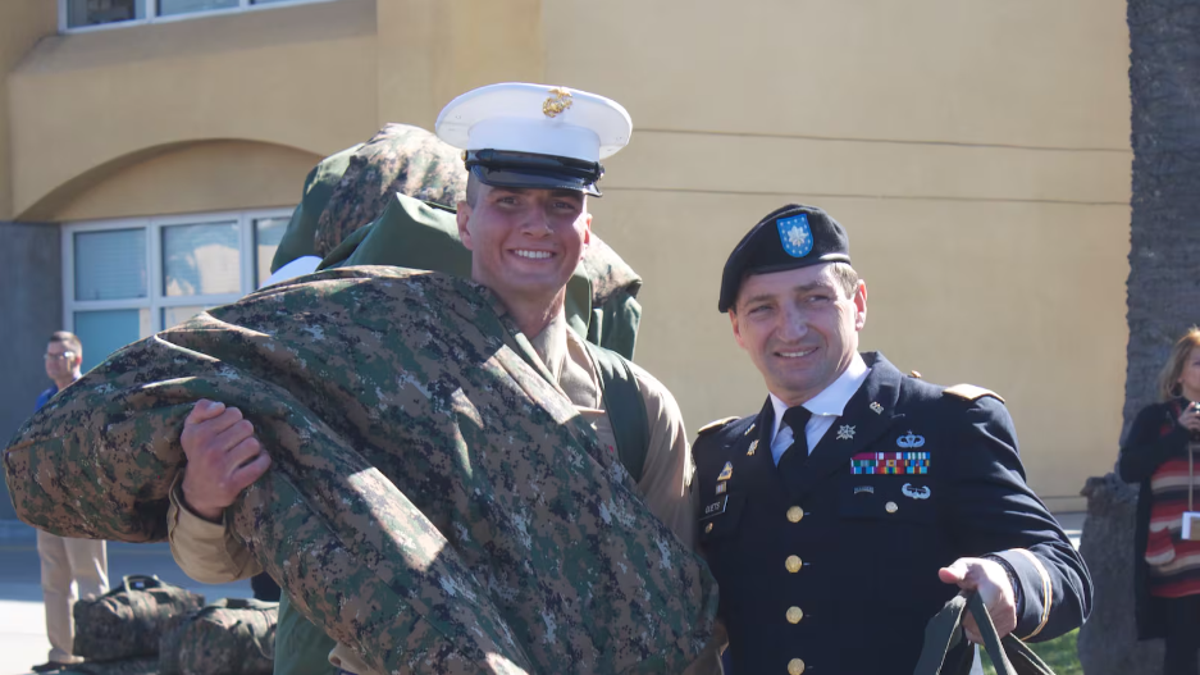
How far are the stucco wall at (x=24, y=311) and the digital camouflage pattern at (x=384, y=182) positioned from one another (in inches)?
394

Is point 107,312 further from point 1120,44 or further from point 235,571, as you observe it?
point 235,571

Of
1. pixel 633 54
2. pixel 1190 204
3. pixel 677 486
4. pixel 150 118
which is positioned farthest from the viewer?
pixel 150 118

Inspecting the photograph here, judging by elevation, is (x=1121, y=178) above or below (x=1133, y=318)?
above

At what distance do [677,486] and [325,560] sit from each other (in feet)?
2.85

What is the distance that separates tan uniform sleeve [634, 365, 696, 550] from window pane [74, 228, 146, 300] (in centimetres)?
1105

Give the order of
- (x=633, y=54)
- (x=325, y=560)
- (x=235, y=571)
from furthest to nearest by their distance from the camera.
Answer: (x=633, y=54), (x=235, y=571), (x=325, y=560)

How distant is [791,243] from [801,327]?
6.8 inches

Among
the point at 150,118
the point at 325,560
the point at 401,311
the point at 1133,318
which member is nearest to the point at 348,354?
the point at 401,311

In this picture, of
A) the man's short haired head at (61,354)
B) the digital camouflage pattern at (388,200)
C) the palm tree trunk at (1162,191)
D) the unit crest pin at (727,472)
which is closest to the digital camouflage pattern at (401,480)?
the unit crest pin at (727,472)

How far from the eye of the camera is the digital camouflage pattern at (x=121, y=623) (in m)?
6.41

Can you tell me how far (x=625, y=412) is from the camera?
8.96 feet

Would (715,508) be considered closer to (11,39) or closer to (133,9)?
(133,9)

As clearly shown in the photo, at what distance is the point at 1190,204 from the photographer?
6.71 metres

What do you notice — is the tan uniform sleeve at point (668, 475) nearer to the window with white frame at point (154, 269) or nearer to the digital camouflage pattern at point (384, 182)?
the digital camouflage pattern at point (384, 182)
